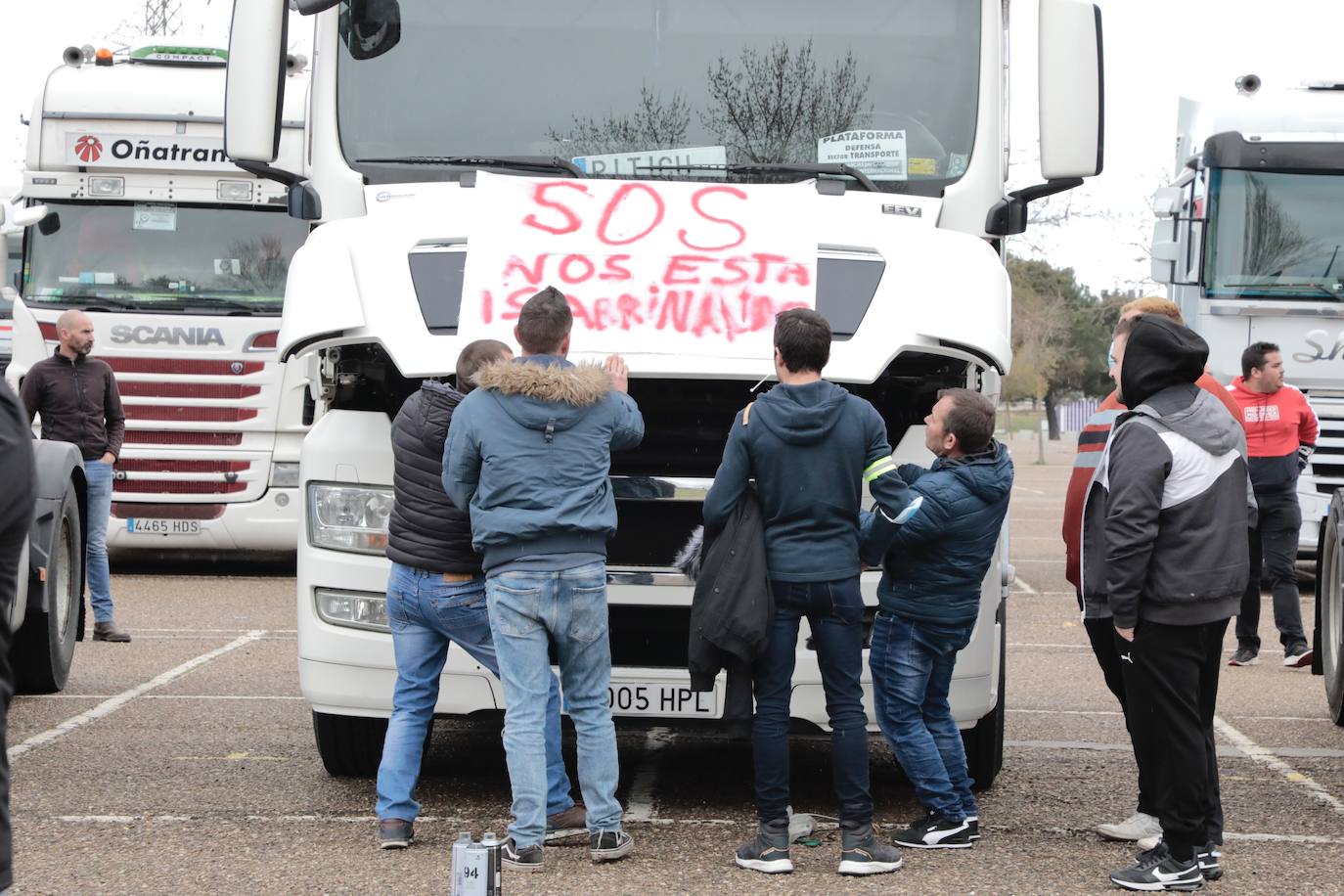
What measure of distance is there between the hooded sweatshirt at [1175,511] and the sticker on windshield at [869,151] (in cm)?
153

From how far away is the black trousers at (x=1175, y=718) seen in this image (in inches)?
218

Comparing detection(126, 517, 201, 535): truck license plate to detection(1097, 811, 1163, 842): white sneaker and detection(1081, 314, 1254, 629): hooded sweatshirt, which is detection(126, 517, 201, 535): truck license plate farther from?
detection(1081, 314, 1254, 629): hooded sweatshirt

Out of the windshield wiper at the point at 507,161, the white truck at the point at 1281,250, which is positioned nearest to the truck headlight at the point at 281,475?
the white truck at the point at 1281,250

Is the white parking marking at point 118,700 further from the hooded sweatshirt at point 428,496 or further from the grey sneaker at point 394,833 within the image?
the hooded sweatshirt at point 428,496

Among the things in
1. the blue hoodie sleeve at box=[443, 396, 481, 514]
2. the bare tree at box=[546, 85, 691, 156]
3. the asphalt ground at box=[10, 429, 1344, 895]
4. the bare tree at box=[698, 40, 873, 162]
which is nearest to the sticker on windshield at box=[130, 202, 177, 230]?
the asphalt ground at box=[10, 429, 1344, 895]

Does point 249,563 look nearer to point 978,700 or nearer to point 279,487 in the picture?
point 279,487

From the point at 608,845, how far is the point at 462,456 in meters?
1.28

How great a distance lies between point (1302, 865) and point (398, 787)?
283 centimetres

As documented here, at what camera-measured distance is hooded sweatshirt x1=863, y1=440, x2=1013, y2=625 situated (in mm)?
5801

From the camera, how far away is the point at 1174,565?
548 cm

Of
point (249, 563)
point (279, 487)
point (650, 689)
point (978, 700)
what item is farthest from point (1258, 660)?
point (249, 563)

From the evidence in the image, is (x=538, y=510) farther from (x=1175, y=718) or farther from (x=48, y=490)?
(x=48, y=490)

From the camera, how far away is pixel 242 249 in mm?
14414

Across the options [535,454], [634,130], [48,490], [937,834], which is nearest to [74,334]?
[48,490]
